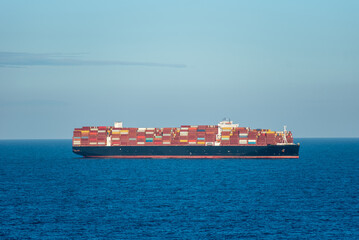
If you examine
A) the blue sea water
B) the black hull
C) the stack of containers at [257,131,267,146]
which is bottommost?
the blue sea water

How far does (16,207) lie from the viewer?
51.4m

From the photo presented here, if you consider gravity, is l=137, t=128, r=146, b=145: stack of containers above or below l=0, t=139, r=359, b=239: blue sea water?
above

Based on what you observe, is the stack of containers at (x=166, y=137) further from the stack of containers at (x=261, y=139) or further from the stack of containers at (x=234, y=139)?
the stack of containers at (x=261, y=139)

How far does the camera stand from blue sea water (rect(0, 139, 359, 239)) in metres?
40.5

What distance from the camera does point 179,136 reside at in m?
118

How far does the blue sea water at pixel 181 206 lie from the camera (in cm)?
4047

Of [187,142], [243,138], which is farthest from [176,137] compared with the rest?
[243,138]

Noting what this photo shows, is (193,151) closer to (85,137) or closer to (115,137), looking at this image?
(115,137)

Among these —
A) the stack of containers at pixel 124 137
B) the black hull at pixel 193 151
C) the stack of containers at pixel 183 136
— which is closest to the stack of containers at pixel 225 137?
the black hull at pixel 193 151

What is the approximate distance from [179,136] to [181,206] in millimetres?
66951

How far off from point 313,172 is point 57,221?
56174mm

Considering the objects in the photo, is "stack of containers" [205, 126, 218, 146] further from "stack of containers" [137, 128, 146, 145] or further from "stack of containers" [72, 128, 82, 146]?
"stack of containers" [72, 128, 82, 146]

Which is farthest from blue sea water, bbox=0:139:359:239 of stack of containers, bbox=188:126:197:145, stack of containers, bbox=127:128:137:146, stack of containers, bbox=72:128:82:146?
stack of containers, bbox=72:128:82:146

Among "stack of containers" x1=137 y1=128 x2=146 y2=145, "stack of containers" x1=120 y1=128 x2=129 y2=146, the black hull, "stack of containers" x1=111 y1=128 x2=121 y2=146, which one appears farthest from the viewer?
"stack of containers" x1=111 y1=128 x2=121 y2=146
